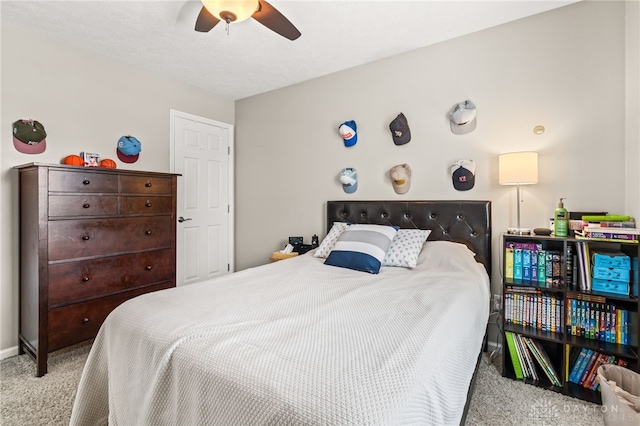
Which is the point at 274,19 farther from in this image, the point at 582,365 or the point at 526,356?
the point at 582,365

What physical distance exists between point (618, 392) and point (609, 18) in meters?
2.23

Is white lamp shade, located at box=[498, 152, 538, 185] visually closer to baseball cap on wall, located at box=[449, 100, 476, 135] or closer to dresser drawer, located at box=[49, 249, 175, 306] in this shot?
baseball cap on wall, located at box=[449, 100, 476, 135]

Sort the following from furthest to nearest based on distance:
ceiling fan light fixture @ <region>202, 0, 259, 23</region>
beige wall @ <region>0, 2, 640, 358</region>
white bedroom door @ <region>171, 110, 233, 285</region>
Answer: white bedroom door @ <region>171, 110, 233, 285</region>
beige wall @ <region>0, 2, 640, 358</region>
ceiling fan light fixture @ <region>202, 0, 259, 23</region>

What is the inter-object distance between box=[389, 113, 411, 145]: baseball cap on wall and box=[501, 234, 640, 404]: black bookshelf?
119 centimetres

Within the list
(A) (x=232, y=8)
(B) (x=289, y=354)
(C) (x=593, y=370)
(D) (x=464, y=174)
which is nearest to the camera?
(B) (x=289, y=354)

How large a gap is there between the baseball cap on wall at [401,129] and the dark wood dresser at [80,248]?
2173 millimetres

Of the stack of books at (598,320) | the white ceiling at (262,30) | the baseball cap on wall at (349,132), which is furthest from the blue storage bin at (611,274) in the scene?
the baseball cap on wall at (349,132)

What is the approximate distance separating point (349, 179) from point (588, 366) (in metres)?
2.16

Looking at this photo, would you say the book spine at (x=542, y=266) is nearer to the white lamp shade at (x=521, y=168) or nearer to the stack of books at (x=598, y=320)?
the stack of books at (x=598, y=320)

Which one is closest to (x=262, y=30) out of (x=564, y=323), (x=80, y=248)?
(x=80, y=248)

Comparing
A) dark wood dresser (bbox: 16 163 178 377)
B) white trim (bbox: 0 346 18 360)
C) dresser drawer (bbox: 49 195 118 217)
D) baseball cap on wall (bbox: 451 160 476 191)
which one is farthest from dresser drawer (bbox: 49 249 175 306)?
baseball cap on wall (bbox: 451 160 476 191)

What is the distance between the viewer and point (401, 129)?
2775mm

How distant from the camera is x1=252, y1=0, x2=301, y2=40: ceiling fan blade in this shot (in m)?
1.77

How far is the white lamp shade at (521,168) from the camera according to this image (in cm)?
211
